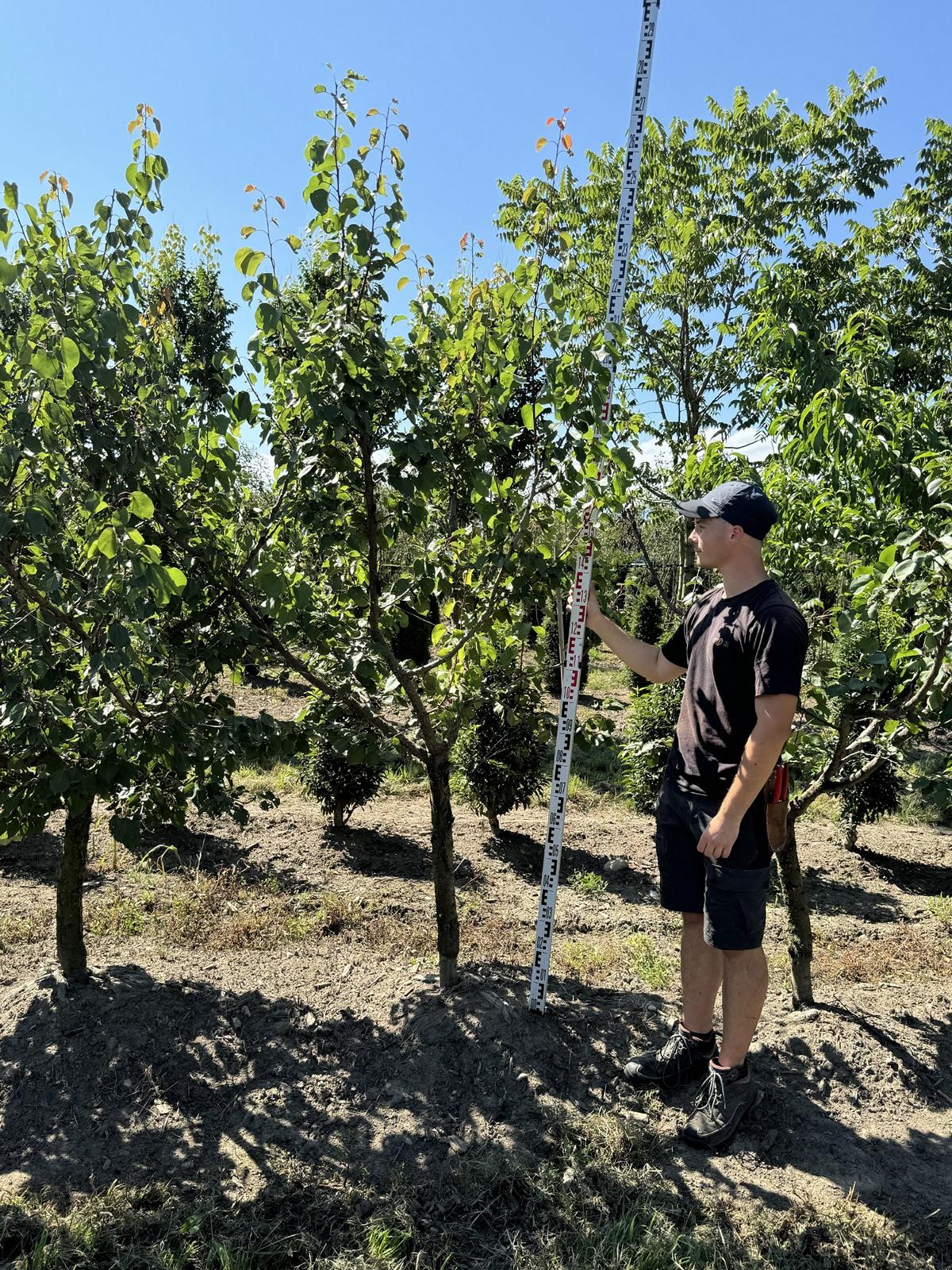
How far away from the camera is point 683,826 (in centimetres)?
278

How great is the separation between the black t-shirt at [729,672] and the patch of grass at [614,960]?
5.12 feet

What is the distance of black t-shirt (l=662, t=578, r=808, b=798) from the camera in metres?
2.42

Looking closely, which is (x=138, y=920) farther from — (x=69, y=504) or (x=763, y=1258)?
(x=763, y=1258)

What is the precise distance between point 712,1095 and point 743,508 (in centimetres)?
189

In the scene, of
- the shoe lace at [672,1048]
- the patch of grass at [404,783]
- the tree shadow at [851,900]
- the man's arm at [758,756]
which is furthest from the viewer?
the patch of grass at [404,783]

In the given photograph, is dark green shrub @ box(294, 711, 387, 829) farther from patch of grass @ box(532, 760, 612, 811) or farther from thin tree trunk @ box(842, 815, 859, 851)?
thin tree trunk @ box(842, 815, 859, 851)

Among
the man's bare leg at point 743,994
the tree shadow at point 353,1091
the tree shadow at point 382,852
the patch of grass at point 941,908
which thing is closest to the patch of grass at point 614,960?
the tree shadow at point 353,1091

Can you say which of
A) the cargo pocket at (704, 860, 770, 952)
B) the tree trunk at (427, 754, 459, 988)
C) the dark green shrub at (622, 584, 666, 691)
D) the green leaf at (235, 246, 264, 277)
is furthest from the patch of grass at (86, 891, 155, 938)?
the dark green shrub at (622, 584, 666, 691)

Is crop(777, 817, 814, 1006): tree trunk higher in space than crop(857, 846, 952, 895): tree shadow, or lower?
higher

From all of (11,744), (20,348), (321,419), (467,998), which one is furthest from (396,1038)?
(20,348)

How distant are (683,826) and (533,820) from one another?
4.33 metres

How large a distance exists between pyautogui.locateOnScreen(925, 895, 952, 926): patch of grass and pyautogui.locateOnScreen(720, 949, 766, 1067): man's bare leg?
10.3 ft

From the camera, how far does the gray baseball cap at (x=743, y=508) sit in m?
2.58

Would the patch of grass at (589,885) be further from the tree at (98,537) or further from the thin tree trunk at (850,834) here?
the tree at (98,537)
